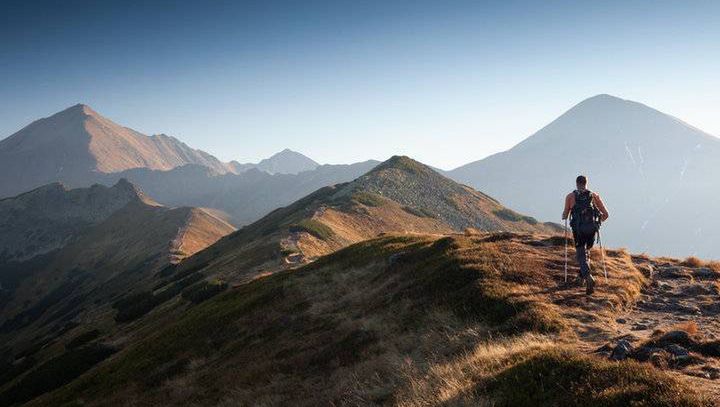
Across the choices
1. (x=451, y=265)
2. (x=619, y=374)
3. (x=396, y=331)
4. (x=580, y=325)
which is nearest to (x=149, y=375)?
(x=396, y=331)

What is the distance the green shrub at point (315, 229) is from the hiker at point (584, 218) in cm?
4974

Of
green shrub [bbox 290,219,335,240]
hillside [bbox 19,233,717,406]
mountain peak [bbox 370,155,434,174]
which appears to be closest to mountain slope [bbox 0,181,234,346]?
green shrub [bbox 290,219,335,240]

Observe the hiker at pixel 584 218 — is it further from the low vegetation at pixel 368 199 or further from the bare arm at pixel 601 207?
the low vegetation at pixel 368 199

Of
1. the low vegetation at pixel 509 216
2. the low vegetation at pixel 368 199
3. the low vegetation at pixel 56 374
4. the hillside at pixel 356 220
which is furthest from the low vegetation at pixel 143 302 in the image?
the low vegetation at pixel 509 216

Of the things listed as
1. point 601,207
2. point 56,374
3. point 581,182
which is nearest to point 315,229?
point 56,374

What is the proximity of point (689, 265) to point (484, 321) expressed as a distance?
50.8ft

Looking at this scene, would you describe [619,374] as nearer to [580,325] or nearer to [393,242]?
[580,325]

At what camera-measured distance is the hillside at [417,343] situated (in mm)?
10000

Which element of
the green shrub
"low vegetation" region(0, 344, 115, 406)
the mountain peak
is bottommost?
"low vegetation" region(0, 344, 115, 406)

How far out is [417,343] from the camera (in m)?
16.2

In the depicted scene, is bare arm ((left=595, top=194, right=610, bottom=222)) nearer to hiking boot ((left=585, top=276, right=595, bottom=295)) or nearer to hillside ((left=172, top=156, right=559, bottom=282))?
hiking boot ((left=585, top=276, right=595, bottom=295))

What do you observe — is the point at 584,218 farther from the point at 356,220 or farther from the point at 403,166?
the point at 403,166

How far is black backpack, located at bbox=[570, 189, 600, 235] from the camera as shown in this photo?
18.0 m

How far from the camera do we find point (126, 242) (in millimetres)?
177375
